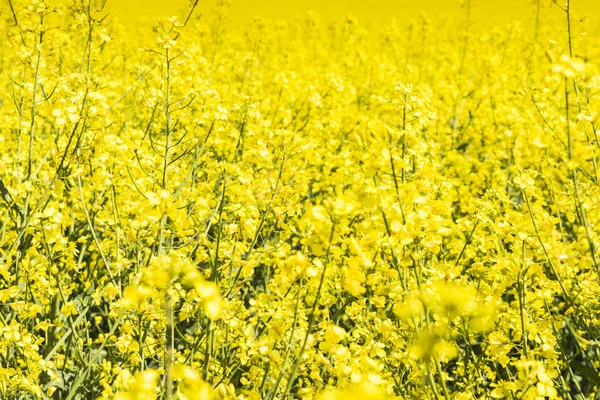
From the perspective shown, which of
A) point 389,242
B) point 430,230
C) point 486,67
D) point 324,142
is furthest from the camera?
point 486,67

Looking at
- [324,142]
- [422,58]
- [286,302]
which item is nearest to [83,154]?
[286,302]

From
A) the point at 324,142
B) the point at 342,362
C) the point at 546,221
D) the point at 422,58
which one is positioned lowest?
the point at 342,362

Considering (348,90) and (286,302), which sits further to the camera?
(348,90)

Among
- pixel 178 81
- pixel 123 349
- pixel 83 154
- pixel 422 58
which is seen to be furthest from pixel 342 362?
pixel 422 58

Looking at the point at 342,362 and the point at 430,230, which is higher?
the point at 430,230

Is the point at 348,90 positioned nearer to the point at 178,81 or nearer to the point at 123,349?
the point at 178,81

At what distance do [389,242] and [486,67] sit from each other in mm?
6315

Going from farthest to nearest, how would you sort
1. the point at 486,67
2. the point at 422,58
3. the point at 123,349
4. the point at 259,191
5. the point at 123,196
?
the point at 422,58 < the point at 486,67 < the point at 123,196 < the point at 259,191 < the point at 123,349

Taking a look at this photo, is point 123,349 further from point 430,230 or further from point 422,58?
point 422,58

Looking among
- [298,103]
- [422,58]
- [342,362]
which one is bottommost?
[342,362]

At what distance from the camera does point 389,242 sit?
67.7 inches

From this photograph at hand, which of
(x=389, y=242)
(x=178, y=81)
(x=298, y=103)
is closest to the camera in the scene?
(x=389, y=242)

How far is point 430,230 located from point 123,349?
132 cm

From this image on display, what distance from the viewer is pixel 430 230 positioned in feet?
6.74
